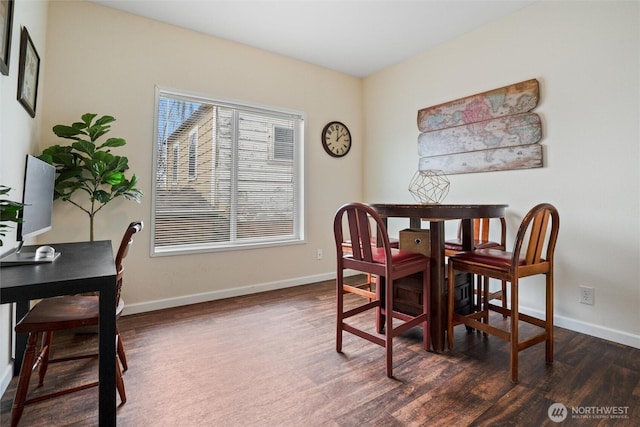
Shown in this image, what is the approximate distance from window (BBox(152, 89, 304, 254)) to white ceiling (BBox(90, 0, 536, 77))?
0.69 metres

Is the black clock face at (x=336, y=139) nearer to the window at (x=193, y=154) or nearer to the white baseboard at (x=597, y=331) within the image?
the window at (x=193, y=154)

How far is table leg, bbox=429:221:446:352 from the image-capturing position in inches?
80.9

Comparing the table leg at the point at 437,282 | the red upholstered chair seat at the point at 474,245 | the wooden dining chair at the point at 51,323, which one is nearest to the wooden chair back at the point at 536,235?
the table leg at the point at 437,282

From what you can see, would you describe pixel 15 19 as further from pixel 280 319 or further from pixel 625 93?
pixel 625 93

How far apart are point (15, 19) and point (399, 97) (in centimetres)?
338

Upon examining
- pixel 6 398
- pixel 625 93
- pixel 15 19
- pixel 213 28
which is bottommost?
pixel 6 398

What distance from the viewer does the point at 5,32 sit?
4.94 feet

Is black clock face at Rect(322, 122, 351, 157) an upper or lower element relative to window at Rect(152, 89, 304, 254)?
upper

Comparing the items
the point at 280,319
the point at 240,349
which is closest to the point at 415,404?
the point at 240,349

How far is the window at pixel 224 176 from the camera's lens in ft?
9.72

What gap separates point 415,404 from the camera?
59.1 inches

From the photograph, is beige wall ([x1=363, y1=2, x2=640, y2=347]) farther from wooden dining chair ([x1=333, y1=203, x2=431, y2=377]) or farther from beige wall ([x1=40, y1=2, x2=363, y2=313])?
beige wall ([x1=40, y1=2, x2=363, y2=313])

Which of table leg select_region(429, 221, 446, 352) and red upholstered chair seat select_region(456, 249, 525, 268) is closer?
red upholstered chair seat select_region(456, 249, 525, 268)

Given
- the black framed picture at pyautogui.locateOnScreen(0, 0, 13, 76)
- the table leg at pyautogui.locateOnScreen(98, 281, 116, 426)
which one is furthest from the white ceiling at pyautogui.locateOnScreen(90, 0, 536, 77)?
the table leg at pyautogui.locateOnScreen(98, 281, 116, 426)
